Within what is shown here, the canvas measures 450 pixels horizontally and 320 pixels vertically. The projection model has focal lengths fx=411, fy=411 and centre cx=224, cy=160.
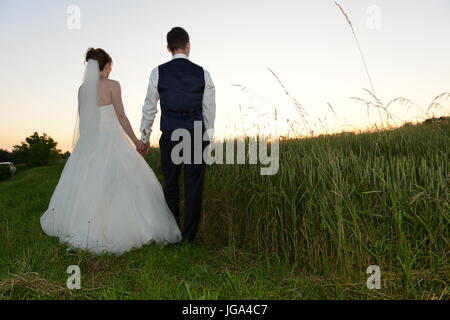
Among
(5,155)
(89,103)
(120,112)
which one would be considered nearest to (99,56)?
(89,103)

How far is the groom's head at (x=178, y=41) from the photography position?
502cm

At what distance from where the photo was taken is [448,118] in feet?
22.0

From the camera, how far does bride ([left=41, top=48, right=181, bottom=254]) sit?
496 centimetres

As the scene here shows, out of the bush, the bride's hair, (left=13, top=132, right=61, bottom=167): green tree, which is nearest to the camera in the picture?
the bride's hair

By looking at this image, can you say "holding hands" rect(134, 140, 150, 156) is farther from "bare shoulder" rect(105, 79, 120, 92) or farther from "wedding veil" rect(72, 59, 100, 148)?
"bare shoulder" rect(105, 79, 120, 92)

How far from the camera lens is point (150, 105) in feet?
16.7

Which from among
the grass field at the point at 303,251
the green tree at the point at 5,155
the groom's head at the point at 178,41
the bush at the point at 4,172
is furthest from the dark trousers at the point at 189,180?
the green tree at the point at 5,155

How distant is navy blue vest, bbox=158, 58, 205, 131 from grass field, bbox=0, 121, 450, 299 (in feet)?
3.21

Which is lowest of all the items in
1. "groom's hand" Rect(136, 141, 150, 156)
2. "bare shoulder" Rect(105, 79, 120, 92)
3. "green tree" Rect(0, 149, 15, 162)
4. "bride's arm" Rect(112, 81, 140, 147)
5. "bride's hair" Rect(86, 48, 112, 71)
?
"groom's hand" Rect(136, 141, 150, 156)

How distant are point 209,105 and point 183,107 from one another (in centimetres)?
35

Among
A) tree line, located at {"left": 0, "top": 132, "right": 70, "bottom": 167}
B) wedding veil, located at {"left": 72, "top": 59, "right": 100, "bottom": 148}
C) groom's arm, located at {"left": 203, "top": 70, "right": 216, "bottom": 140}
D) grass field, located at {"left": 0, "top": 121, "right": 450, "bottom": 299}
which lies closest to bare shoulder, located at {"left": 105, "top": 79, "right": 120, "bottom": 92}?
wedding veil, located at {"left": 72, "top": 59, "right": 100, "bottom": 148}

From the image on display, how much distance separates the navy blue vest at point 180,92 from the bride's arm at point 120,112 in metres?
0.56

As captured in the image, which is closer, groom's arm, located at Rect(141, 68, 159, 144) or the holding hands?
groom's arm, located at Rect(141, 68, 159, 144)
